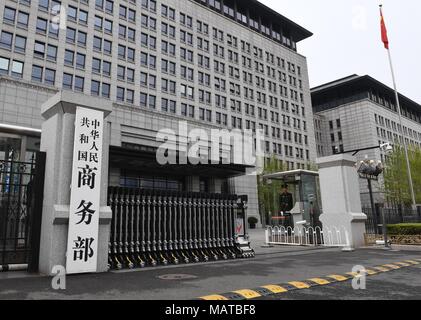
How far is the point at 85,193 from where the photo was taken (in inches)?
306

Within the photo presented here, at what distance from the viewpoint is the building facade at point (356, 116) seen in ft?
231

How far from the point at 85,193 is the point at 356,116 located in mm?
74623

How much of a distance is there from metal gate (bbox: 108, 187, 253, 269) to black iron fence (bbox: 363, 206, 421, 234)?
30.7 ft

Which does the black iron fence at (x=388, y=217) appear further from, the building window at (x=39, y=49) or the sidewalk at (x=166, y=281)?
the building window at (x=39, y=49)

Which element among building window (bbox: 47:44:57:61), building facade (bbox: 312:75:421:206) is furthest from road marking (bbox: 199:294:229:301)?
building facade (bbox: 312:75:421:206)

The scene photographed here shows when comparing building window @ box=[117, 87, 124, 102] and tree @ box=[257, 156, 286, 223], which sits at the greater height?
building window @ box=[117, 87, 124, 102]

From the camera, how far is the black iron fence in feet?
56.0

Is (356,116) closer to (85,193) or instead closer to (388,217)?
(388,217)

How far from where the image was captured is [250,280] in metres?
6.54

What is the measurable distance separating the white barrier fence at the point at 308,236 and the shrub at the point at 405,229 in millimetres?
3012

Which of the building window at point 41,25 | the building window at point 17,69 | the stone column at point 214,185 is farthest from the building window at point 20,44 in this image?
the stone column at point 214,185

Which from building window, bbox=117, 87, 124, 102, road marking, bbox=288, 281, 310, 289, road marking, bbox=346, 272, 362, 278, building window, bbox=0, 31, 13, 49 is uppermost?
building window, bbox=0, 31, 13, 49

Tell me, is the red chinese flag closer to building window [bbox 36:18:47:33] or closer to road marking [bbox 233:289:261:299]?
road marking [bbox 233:289:261:299]
